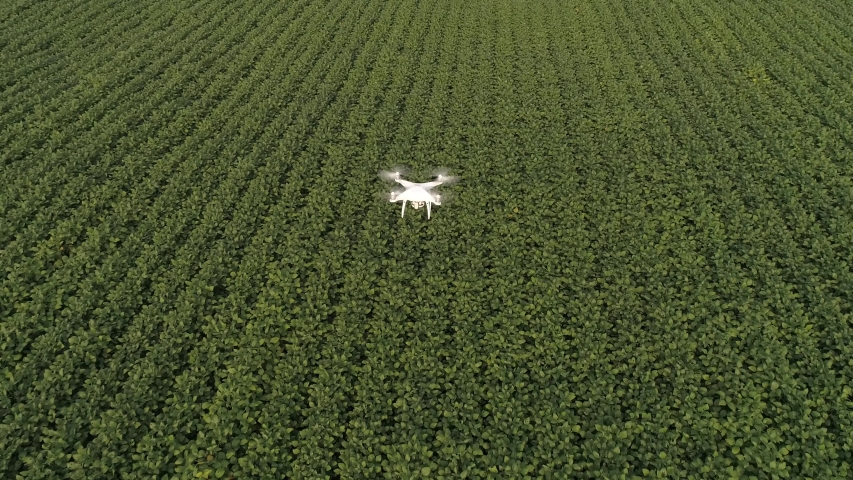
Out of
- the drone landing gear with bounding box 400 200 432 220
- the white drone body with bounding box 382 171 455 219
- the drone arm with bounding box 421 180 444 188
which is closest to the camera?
the drone landing gear with bounding box 400 200 432 220

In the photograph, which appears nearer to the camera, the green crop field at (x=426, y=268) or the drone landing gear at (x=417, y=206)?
the green crop field at (x=426, y=268)

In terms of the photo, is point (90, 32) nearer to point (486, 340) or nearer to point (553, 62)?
point (553, 62)

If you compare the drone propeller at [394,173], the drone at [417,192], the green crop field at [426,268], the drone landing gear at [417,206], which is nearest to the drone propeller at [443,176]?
the drone at [417,192]

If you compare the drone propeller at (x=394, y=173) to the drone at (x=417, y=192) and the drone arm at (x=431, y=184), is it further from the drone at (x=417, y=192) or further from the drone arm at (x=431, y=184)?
the drone arm at (x=431, y=184)

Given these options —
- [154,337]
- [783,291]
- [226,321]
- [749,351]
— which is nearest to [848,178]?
[783,291]

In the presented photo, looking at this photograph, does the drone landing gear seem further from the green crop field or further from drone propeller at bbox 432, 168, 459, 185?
drone propeller at bbox 432, 168, 459, 185

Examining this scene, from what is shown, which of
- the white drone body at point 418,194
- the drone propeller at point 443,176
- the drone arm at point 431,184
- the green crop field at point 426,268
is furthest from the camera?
the drone propeller at point 443,176

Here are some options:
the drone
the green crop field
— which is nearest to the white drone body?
the drone
